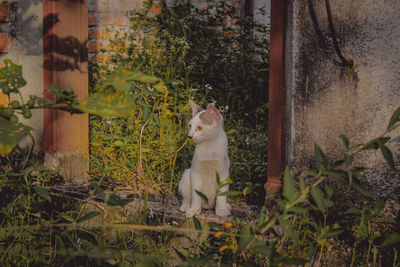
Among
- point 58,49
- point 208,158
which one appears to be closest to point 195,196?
point 208,158

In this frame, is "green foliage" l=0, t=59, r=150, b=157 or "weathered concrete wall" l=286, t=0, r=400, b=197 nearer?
"green foliage" l=0, t=59, r=150, b=157

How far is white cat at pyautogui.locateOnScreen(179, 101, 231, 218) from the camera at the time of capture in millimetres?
2059

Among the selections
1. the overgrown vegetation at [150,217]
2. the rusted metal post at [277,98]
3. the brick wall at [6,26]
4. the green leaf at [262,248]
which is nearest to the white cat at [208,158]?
the overgrown vegetation at [150,217]

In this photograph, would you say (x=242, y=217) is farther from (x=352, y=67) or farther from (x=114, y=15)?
(x=114, y=15)

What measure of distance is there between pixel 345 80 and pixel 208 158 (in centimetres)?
79

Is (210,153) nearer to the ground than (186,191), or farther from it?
farther from it

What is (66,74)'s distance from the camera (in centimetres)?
270

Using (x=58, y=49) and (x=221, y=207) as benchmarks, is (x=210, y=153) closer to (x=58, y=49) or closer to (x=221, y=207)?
(x=221, y=207)

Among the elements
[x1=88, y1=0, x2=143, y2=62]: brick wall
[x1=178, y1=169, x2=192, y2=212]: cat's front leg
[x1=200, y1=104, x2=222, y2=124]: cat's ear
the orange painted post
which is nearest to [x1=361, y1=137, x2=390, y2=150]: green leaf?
[x1=200, y1=104, x2=222, y2=124]: cat's ear

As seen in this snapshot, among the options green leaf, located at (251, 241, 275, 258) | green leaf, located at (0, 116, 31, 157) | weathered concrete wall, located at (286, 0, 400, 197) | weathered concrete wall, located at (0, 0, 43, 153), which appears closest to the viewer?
green leaf, located at (0, 116, 31, 157)

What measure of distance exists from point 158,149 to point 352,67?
63.3 inches

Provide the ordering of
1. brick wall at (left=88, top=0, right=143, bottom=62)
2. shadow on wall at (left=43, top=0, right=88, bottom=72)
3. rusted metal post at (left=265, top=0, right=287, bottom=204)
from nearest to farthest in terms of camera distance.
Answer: rusted metal post at (left=265, top=0, right=287, bottom=204), shadow on wall at (left=43, top=0, right=88, bottom=72), brick wall at (left=88, top=0, right=143, bottom=62)

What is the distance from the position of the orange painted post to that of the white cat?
1088mm

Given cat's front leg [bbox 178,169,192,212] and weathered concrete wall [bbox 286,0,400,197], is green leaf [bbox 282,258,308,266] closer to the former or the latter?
weathered concrete wall [bbox 286,0,400,197]
